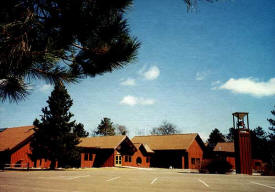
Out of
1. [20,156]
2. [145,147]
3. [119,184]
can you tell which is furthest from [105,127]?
[119,184]

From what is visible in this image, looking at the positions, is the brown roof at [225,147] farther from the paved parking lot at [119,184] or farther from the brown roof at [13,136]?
the brown roof at [13,136]

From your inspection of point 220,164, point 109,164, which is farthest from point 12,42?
point 109,164

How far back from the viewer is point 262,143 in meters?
57.0

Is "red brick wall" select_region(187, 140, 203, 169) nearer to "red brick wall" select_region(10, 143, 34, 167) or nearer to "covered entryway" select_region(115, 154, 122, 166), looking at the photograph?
"covered entryway" select_region(115, 154, 122, 166)

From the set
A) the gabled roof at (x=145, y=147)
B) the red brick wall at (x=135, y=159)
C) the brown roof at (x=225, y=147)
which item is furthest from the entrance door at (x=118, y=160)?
the brown roof at (x=225, y=147)

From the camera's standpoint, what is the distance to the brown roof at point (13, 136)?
1172 inches

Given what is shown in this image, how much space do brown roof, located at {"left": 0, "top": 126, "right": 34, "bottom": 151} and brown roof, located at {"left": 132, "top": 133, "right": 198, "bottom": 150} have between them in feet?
78.1

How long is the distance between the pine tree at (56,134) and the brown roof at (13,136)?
5957 mm

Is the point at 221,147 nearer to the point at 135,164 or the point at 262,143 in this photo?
the point at 262,143

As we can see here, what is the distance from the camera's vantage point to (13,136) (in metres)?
32.9

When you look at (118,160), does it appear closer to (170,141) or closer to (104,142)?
(104,142)

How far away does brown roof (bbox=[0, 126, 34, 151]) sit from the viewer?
29781 mm

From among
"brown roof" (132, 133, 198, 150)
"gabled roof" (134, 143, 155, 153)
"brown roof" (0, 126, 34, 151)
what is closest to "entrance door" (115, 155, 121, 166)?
"gabled roof" (134, 143, 155, 153)

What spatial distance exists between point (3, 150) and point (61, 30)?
31.2 meters
